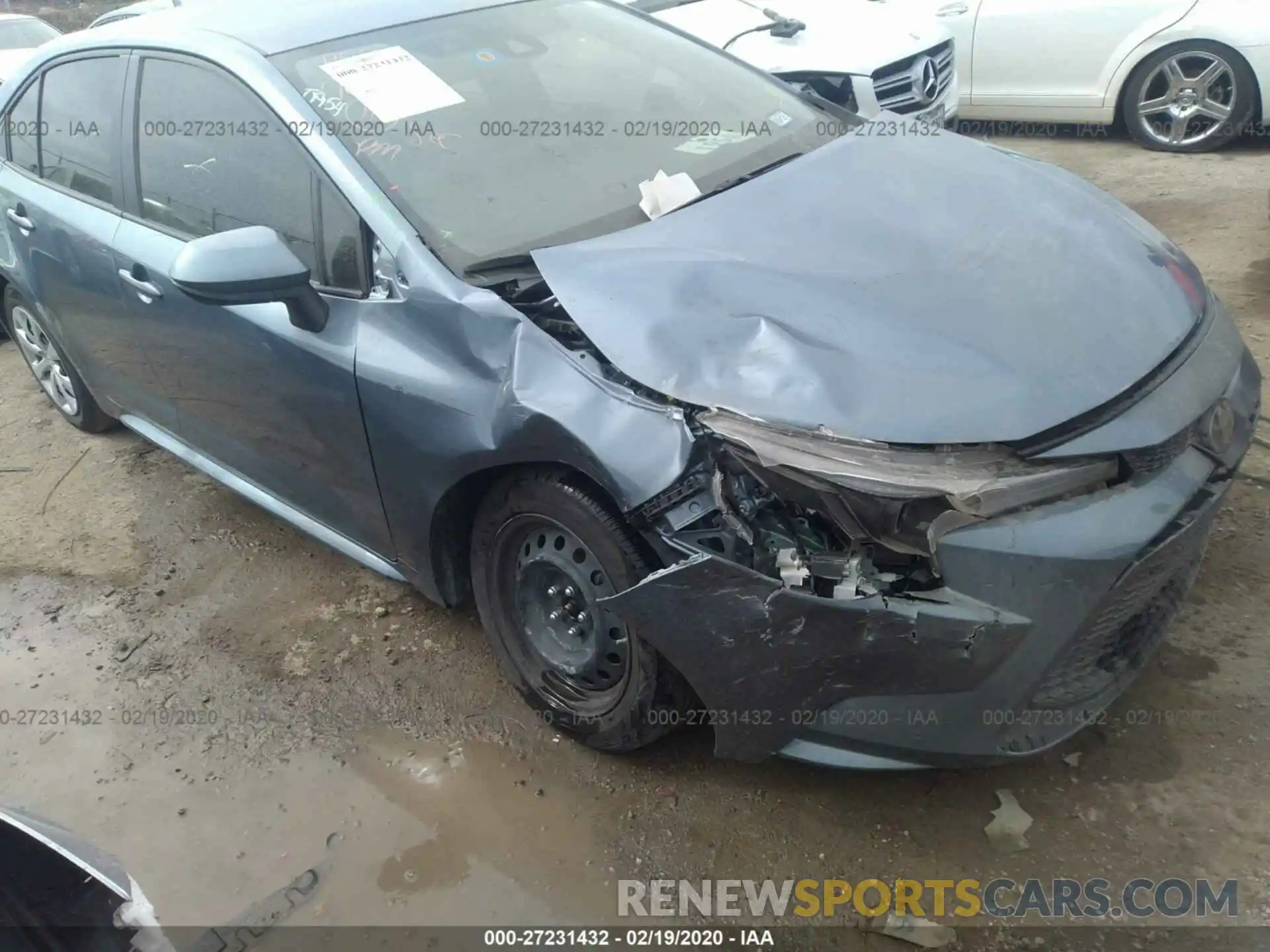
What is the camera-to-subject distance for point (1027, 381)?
1939 millimetres

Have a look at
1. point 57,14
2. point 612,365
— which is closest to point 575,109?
point 612,365

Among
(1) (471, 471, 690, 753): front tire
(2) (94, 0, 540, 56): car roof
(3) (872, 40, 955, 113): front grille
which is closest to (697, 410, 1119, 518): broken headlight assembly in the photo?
(1) (471, 471, 690, 753): front tire

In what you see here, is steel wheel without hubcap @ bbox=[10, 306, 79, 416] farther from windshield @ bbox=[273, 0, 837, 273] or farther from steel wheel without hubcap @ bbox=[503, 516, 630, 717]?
steel wheel without hubcap @ bbox=[503, 516, 630, 717]

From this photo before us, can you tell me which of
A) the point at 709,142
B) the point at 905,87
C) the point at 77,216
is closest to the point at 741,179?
the point at 709,142

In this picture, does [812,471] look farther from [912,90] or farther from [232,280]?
[912,90]

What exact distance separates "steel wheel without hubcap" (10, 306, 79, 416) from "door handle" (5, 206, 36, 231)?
611mm

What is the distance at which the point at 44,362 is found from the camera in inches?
177

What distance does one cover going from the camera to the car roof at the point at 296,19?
2.79 meters

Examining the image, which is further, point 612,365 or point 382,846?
point 382,846

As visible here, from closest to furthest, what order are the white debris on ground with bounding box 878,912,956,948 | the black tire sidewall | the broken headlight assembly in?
the broken headlight assembly
the white debris on ground with bounding box 878,912,956,948
the black tire sidewall

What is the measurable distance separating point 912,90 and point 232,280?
4.21m

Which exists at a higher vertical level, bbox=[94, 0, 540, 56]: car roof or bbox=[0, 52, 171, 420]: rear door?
bbox=[94, 0, 540, 56]: car roof

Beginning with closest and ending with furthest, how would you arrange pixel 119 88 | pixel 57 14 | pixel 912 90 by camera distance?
pixel 119 88 < pixel 912 90 < pixel 57 14

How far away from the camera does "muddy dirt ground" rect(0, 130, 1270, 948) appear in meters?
2.23
